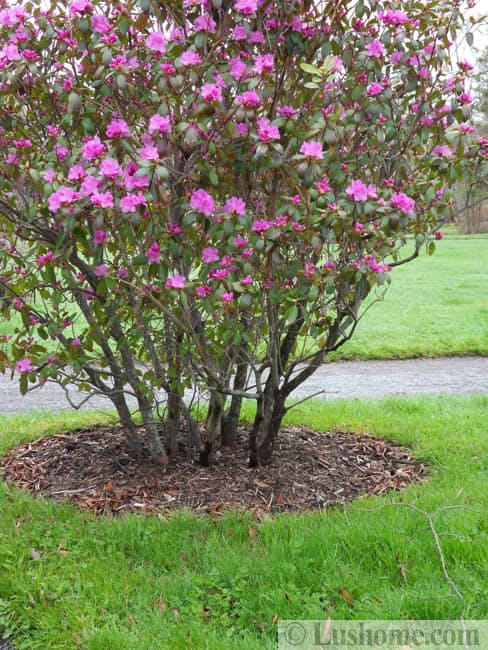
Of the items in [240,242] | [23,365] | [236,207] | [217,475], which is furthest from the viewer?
[217,475]

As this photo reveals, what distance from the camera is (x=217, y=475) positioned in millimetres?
3857

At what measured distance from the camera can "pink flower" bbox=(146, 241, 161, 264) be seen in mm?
2973

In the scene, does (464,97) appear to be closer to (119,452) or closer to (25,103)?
(25,103)

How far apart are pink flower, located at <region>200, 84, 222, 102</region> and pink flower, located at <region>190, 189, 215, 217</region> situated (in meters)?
0.38

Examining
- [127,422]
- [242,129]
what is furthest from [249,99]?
[127,422]

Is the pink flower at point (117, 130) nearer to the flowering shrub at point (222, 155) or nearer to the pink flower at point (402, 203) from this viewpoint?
the flowering shrub at point (222, 155)

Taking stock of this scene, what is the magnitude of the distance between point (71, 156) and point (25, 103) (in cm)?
52

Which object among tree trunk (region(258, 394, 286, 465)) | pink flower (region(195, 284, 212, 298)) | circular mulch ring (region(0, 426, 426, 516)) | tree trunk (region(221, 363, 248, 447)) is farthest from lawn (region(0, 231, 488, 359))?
pink flower (region(195, 284, 212, 298))

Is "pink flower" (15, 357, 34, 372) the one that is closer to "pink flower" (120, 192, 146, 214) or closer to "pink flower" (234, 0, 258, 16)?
"pink flower" (120, 192, 146, 214)

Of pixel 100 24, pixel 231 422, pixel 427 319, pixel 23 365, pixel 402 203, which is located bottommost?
pixel 427 319

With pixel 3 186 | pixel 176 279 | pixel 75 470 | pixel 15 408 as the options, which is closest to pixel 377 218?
pixel 176 279

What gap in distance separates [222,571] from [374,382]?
13.8ft

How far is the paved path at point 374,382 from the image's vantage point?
238 inches

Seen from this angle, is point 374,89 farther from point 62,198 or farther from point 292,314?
point 62,198
